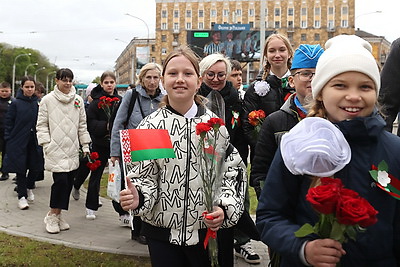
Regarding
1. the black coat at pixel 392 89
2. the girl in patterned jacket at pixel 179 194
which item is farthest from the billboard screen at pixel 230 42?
the girl in patterned jacket at pixel 179 194

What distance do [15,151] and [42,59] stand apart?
110 m

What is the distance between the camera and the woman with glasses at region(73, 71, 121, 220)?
21.0 feet

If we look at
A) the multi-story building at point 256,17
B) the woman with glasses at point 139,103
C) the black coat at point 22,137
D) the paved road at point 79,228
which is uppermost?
the multi-story building at point 256,17

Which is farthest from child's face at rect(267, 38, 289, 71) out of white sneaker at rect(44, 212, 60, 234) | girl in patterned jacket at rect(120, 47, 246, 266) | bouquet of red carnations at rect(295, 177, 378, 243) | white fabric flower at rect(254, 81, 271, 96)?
white sneaker at rect(44, 212, 60, 234)

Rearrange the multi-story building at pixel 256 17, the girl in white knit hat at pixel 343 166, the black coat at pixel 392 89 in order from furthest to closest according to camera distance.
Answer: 1. the multi-story building at pixel 256 17
2. the black coat at pixel 392 89
3. the girl in white knit hat at pixel 343 166

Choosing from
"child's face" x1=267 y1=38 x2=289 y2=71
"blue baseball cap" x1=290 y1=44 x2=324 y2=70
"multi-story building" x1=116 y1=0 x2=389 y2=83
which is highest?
"multi-story building" x1=116 y1=0 x2=389 y2=83

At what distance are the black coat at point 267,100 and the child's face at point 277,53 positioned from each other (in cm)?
→ 13

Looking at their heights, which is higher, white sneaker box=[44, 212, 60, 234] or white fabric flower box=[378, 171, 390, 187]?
white fabric flower box=[378, 171, 390, 187]

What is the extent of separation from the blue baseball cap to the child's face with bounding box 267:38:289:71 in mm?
952

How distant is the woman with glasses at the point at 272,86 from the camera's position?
393cm

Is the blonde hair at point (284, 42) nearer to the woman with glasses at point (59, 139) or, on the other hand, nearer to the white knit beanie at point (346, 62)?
the white knit beanie at point (346, 62)

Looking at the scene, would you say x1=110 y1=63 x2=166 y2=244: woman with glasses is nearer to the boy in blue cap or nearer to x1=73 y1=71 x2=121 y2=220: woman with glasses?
x1=73 y1=71 x2=121 y2=220: woman with glasses

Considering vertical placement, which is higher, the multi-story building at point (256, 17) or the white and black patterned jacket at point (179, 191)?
the multi-story building at point (256, 17)

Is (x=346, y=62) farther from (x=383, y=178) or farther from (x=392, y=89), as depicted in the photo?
(x=392, y=89)
